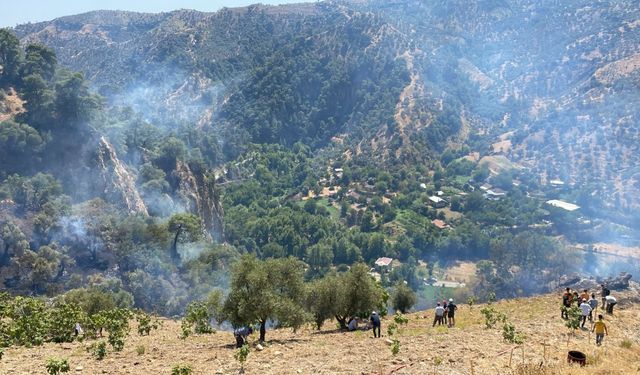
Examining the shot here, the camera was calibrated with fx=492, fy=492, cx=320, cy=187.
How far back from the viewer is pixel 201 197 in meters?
97.2

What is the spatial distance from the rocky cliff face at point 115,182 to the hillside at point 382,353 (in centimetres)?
4498

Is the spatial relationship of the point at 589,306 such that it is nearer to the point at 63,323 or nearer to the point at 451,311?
the point at 451,311

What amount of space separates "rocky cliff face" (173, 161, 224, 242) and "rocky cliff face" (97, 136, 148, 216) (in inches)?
437

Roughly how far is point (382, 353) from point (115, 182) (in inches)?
2412

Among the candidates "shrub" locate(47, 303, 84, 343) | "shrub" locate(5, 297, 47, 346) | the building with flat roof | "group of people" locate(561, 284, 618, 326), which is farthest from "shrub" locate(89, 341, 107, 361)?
the building with flat roof

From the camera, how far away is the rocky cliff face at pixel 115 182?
74188mm

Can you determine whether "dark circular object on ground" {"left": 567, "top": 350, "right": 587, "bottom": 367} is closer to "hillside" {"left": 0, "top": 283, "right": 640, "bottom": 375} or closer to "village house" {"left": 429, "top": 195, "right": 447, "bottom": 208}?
"hillside" {"left": 0, "top": 283, "right": 640, "bottom": 375}

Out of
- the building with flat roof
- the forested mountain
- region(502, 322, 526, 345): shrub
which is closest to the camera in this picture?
region(502, 322, 526, 345): shrub

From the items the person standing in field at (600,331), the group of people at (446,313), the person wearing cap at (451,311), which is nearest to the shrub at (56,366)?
the group of people at (446,313)

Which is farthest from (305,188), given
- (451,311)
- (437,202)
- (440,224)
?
(451,311)

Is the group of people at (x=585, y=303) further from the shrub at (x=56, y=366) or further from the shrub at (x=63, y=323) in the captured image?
the shrub at (x=63, y=323)

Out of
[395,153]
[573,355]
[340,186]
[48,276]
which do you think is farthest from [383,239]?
[573,355]

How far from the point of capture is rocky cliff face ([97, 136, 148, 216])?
243ft

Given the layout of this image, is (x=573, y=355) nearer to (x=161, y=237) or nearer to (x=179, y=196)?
(x=161, y=237)
